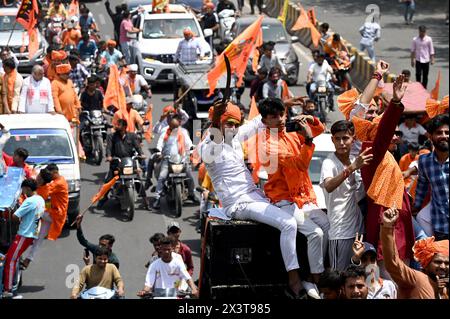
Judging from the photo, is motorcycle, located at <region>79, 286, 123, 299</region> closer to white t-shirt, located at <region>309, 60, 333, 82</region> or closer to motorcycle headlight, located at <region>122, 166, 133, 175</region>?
motorcycle headlight, located at <region>122, 166, 133, 175</region>

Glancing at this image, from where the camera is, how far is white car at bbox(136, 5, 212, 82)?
1066 inches

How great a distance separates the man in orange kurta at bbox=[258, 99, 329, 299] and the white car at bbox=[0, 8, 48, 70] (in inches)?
642

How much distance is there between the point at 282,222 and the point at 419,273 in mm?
1433

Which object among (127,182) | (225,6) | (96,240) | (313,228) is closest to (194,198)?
(127,182)

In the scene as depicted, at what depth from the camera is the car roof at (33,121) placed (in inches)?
718

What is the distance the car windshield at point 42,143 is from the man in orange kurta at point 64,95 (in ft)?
5.56

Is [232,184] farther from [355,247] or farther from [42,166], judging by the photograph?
[42,166]

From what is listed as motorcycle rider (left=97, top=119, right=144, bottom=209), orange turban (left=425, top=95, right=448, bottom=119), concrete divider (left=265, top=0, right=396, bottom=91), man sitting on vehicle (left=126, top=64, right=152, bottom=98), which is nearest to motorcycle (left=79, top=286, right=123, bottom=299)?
orange turban (left=425, top=95, right=448, bottom=119)

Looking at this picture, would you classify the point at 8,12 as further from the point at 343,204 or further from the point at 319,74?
the point at 343,204

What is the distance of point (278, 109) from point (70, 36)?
18.7 m

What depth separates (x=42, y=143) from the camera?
59.4 ft

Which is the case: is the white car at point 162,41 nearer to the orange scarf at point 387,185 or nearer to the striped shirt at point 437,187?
the striped shirt at point 437,187

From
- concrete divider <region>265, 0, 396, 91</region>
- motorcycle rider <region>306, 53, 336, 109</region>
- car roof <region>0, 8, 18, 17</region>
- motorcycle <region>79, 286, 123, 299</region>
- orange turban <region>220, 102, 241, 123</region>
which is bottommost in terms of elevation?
concrete divider <region>265, 0, 396, 91</region>

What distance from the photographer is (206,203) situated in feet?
56.5
